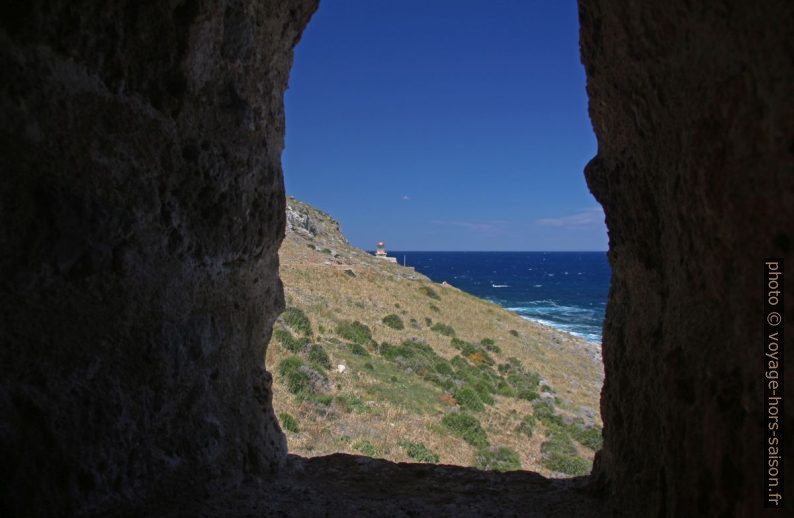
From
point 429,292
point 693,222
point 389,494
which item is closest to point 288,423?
point 389,494

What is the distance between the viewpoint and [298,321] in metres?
22.8

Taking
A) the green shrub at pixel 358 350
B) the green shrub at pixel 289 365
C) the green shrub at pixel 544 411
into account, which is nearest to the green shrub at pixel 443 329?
the green shrub at pixel 358 350

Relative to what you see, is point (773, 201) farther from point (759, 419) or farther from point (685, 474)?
point (685, 474)

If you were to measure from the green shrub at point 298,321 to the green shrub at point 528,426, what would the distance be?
29.2ft

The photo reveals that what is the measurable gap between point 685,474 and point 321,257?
4137cm

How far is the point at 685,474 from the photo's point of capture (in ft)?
13.4

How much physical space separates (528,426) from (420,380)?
15.2 ft

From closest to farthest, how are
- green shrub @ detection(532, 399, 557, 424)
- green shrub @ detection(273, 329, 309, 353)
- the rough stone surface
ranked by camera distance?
the rough stone surface, green shrub @ detection(273, 329, 309, 353), green shrub @ detection(532, 399, 557, 424)

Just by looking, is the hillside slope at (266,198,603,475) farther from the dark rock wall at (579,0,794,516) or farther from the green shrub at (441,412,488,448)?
the dark rock wall at (579,0,794,516)

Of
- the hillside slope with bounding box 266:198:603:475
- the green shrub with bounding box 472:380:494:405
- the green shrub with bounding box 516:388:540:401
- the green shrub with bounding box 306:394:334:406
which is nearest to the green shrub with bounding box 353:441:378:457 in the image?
the hillside slope with bounding box 266:198:603:475

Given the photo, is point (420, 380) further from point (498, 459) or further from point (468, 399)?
point (498, 459)

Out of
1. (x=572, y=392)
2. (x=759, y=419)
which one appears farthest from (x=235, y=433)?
(x=572, y=392)

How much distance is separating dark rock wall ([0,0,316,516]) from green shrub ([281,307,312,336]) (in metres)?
15.4

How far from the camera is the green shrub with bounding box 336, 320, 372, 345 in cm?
2425
